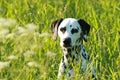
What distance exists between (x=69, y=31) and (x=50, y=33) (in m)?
0.80

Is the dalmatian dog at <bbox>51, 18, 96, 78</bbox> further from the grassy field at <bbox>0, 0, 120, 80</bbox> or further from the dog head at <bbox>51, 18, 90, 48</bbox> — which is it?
the grassy field at <bbox>0, 0, 120, 80</bbox>

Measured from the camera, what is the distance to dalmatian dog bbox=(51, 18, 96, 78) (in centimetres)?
540

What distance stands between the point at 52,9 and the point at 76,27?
62.4 inches

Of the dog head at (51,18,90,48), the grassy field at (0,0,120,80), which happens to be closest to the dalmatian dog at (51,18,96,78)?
the dog head at (51,18,90,48)

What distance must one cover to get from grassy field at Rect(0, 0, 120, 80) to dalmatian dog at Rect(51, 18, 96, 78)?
0.10 metres

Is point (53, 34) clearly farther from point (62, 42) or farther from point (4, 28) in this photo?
point (4, 28)

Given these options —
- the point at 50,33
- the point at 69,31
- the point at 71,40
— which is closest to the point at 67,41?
the point at 71,40

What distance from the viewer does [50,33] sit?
247 inches

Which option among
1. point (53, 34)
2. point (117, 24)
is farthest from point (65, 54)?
point (117, 24)

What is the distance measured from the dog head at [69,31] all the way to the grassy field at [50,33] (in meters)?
0.13

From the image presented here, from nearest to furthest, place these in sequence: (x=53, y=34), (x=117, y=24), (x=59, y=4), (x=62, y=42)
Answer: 1. (x=62, y=42)
2. (x=53, y=34)
3. (x=117, y=24)
4. (x=59, y=4)

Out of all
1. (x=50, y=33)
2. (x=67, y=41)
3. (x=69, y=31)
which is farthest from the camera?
(x=50, y=33)

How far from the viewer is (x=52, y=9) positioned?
23.4 feet

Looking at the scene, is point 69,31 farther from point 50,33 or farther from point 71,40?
point 50,33
